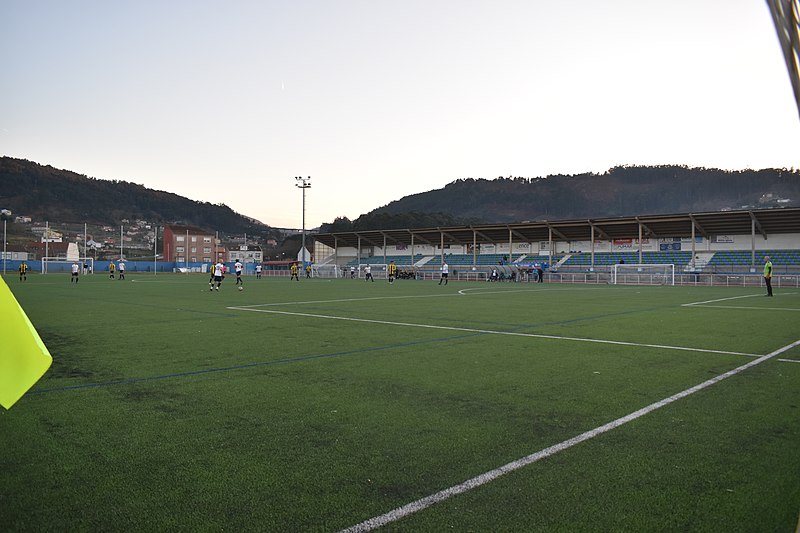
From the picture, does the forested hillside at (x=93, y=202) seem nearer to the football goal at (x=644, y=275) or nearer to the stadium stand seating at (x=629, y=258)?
the stadium stand seating at (x=629, y=258)

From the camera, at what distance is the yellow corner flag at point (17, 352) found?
1.39 meters

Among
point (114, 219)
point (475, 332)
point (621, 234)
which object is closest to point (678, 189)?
point (621, 234)

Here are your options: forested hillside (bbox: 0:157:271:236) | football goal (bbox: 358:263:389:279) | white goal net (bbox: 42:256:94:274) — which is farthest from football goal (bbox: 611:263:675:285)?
forested hillside (bbox: 0:157:271:236)

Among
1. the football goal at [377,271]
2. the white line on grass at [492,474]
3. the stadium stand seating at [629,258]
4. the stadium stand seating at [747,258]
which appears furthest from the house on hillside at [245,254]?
the white line on grass at [492,474]

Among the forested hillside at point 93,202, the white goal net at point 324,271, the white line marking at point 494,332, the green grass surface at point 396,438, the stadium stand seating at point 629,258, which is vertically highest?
the forested hillside at point 93,202

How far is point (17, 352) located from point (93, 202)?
7244 inches

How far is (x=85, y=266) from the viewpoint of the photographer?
72875 millimetres

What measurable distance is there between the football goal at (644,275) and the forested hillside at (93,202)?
14582 cm

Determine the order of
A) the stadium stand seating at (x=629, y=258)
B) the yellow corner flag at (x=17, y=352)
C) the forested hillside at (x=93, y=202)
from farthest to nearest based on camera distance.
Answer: the forested hillside at (x=93, y=202) < the stadium stand seating at (x=629, y=258) < the yellow corner flag at (x=17, y=352)

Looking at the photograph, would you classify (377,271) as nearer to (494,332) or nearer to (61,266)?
(61,266)

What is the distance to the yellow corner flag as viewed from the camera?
1387 mm

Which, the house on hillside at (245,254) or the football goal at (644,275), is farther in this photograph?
the house on hillside at (245,254)

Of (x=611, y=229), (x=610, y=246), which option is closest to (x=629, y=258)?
(x=610, y=246)

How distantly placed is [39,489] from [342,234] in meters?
69.4
